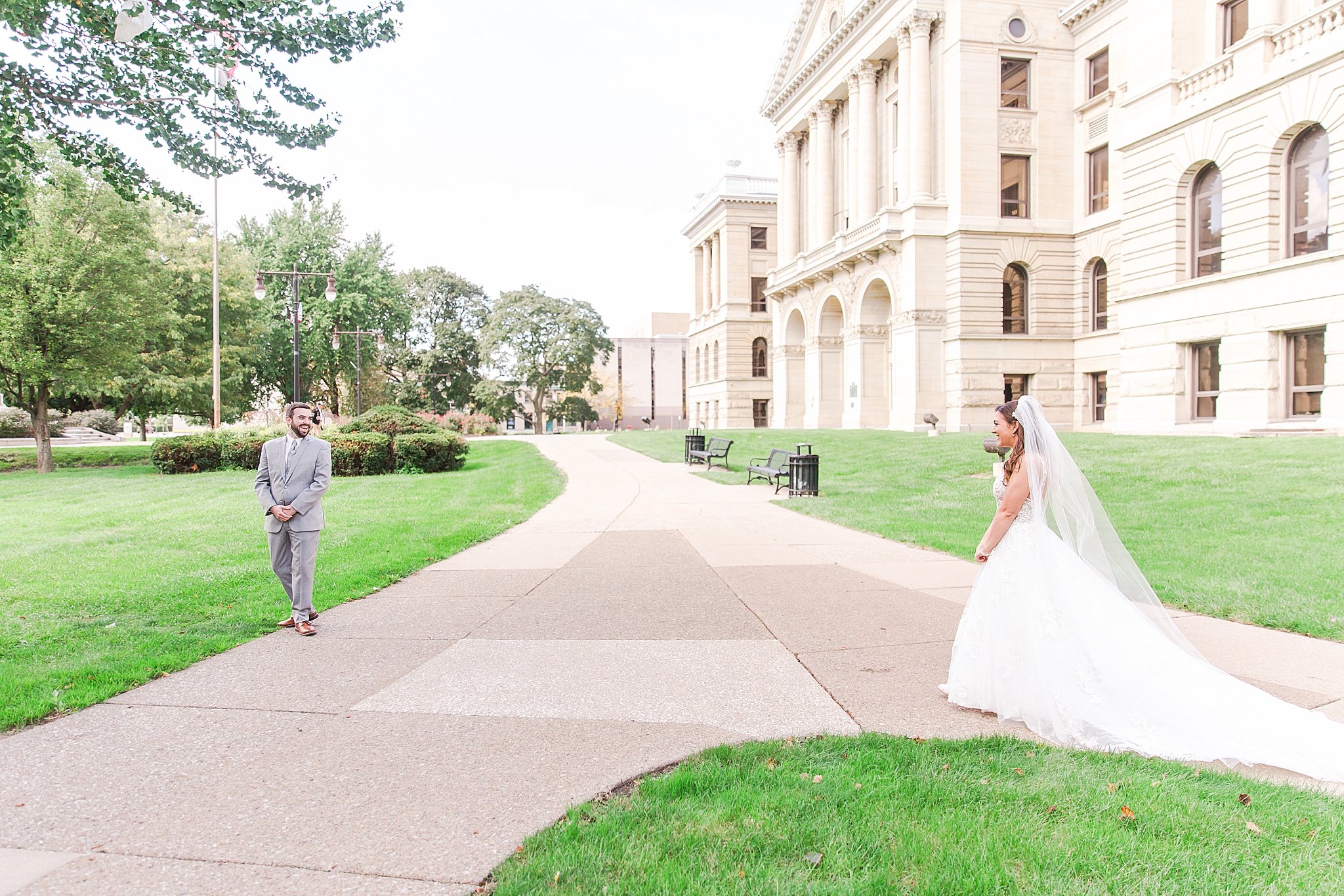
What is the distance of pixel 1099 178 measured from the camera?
38750 millimetres

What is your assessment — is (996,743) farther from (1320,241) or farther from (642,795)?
(1320,241)

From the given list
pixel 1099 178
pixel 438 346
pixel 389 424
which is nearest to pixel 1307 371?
pixel 1099 178

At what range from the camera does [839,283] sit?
46094 mm

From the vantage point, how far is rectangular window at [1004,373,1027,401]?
3906 centimetres

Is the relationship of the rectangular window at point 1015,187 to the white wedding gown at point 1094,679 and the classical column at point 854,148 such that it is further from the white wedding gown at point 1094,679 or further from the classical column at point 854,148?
the white wedding gown at point 1094,679

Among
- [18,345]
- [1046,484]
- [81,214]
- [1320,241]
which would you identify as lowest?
[1046,484]

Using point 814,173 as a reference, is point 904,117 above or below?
below

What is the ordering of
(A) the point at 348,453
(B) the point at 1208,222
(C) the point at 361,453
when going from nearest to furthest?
(A) the point at 348,453
(C) the point at 361,453
(B) the point at 1208,222

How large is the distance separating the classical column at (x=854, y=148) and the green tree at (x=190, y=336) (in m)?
33.1

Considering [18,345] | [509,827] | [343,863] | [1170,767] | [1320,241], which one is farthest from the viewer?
[18,345]

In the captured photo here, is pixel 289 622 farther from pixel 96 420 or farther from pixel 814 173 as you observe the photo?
pixel 96 420

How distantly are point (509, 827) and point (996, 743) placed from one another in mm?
2592

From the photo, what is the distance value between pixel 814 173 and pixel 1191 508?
41484 mm

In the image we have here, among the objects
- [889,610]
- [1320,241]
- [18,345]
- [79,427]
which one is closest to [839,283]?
[1320,241]
